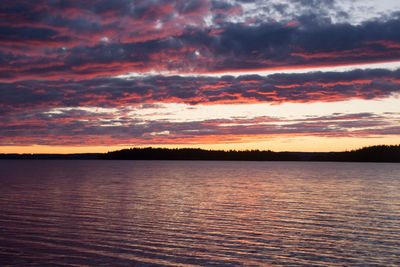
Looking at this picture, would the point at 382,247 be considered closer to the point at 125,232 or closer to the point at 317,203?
the point at 125,232

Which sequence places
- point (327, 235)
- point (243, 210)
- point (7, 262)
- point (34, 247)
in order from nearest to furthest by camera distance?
point (7, 262) < point (34, 247) < point (327, 235) < point (243, 210)

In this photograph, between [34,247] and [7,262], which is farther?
[34,247]

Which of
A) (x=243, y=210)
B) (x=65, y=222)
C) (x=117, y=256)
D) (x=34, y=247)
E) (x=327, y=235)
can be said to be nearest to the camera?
(x=117, y=256)

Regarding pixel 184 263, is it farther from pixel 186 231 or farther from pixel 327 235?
pixel 327 235

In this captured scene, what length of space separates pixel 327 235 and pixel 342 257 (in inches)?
259

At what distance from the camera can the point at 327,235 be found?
3050 cm

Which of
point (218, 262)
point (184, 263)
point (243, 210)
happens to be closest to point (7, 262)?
point (184, 263)

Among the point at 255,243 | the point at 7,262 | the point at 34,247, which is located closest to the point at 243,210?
the point at 255,243

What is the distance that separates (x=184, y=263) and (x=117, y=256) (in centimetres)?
436

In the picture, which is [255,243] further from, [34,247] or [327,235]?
[34,247]

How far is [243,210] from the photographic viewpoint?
44.6 metres

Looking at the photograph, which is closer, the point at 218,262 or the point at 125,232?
the point at 218,262

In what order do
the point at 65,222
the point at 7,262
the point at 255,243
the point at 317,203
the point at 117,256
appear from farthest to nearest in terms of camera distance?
the point at 317,203 < the point at 65,222 < the point at 255,243 < the point at 117,256 < the point at 7,262

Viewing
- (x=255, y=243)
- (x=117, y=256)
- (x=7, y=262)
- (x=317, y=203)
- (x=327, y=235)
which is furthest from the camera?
(x=317, y=203)
